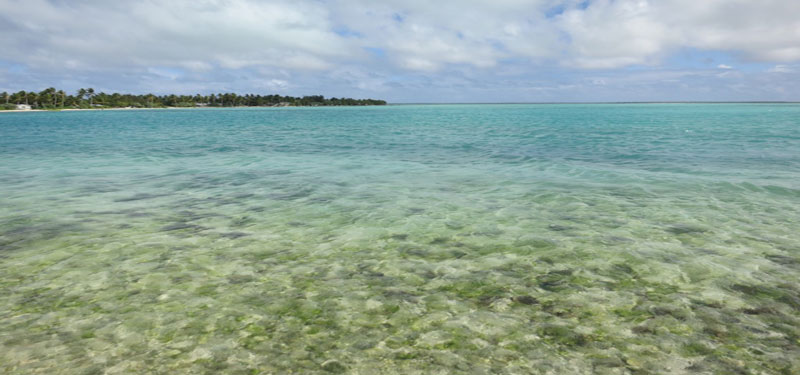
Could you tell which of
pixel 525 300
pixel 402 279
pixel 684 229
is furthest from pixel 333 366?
Result: pixel 684 229

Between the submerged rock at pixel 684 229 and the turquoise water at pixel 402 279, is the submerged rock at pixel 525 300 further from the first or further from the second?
the submerged rock at pixel 684 229

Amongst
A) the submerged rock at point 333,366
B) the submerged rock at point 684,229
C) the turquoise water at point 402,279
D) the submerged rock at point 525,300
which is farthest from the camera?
the submerged rock at point 684,229

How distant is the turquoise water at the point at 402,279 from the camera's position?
17.8 ft

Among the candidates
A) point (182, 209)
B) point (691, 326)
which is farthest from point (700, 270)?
point (182, 209)

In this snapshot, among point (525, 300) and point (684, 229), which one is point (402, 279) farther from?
point (684, 229)

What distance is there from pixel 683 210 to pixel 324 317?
10991 mm

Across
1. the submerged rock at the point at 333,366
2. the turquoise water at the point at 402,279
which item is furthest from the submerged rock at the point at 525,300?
the submerged rock at the point at 333,366

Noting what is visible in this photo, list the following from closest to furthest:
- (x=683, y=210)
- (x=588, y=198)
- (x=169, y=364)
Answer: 1. (x=169, y=364)
2. (x=683, y=210)
3. (x=588, y=198)

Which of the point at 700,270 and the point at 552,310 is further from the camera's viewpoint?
the point at 700,270

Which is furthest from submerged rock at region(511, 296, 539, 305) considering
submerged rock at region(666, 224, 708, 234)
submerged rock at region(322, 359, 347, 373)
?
submerged rock at region(666, 224, 708, 234)

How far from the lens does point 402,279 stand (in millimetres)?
7797

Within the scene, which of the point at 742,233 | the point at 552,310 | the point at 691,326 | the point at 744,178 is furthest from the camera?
the point at 744,178

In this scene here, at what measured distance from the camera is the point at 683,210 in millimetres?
12570

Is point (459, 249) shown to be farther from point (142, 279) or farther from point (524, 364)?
point (142, 279)
